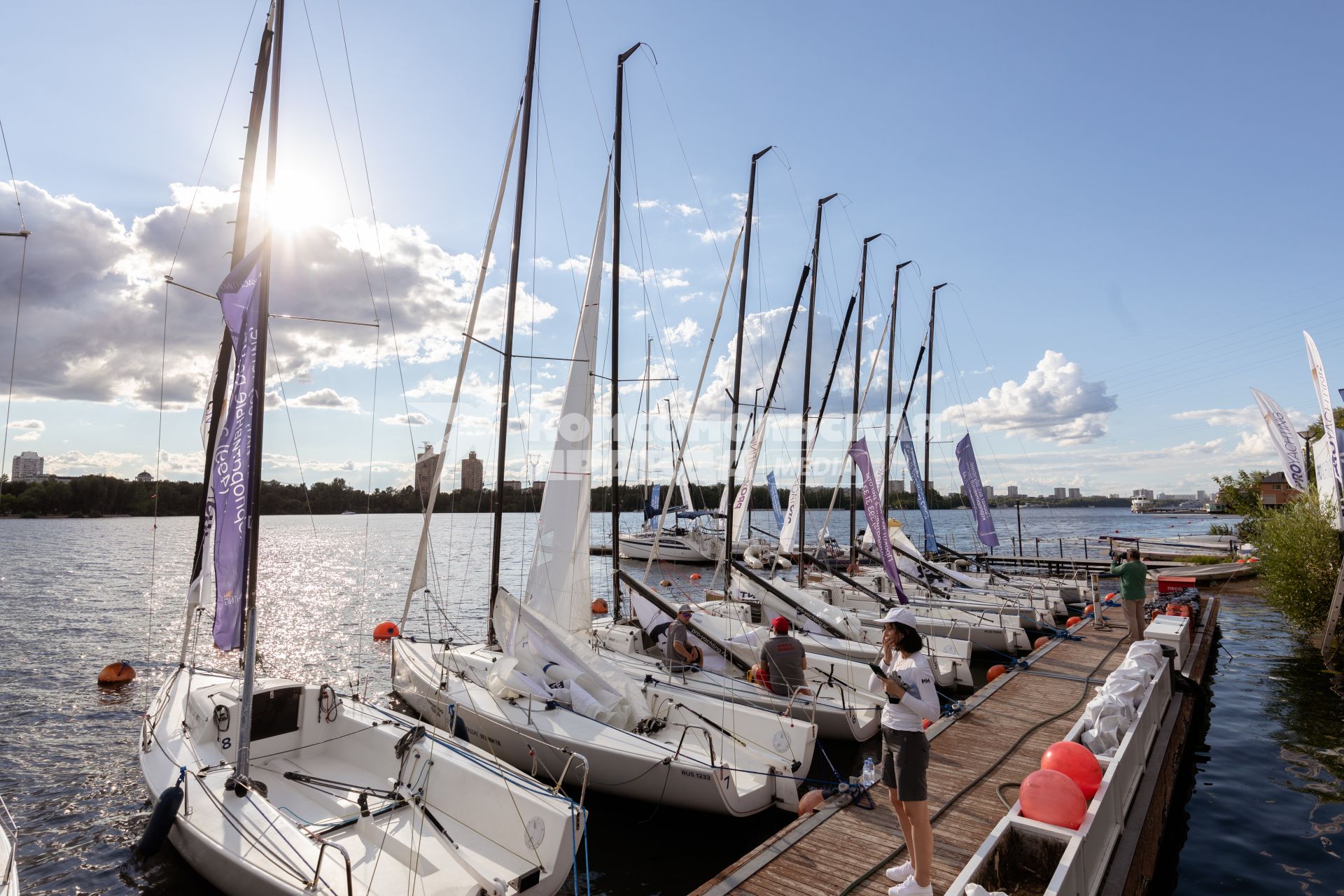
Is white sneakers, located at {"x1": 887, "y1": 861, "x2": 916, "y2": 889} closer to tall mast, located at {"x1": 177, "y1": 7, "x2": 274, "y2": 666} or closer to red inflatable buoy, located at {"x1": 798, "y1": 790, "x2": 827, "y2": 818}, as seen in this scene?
red inflatable buoy, located at {"x1": 798, "y1": 790, "x2": 827, "y2": 818}

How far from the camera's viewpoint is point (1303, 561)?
52.1 ft

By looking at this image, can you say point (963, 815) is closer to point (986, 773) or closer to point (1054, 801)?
point (986, 773)

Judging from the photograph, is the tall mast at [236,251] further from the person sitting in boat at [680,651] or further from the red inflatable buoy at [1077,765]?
the red inflatable buoy at [1077,765]

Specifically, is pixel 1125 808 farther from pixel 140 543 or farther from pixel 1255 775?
pixel 140 543

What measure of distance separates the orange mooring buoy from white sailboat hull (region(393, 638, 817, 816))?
11.3 metres

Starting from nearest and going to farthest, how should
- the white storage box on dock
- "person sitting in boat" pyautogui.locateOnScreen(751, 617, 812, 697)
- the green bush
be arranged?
"person sitting in boat" pyautogui.locateOnScreen(751, 617, 812, 697) → the white storage box on dock → the green bush

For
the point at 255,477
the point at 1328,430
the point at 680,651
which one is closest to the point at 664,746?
the point at 680,651

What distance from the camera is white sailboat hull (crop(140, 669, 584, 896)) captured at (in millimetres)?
6016

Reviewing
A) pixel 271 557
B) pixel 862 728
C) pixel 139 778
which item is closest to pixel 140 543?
Result: pixel 271 557

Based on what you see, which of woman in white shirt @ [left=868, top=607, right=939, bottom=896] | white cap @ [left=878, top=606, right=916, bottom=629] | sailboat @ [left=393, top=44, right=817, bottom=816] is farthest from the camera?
sailboat @ [left=393, top=44, right=817, bottom=816]

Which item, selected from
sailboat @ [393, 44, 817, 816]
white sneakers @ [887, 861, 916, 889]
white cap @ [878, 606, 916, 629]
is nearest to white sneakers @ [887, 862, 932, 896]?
white sneakers @ [887, 861, 916, 889]

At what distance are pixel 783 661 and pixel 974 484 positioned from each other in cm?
1907

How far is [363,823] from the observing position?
705cm

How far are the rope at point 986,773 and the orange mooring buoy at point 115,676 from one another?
1883 centimetres
